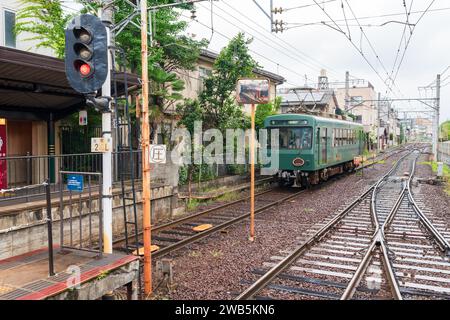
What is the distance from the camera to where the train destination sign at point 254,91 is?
9.12 metres

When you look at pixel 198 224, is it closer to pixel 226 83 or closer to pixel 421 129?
pixel 226 83

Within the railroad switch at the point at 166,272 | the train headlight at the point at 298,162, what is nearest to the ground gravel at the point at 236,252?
the railroad switch at the point at 166,272

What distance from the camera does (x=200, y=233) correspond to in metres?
9.69

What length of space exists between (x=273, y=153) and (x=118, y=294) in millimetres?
12737

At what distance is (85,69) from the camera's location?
5410 mm

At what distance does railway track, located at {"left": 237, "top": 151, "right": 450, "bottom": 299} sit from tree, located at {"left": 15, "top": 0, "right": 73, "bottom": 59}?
9129 mm

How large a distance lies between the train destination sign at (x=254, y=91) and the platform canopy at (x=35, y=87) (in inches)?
92.3

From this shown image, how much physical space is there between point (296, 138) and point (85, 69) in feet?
42.1

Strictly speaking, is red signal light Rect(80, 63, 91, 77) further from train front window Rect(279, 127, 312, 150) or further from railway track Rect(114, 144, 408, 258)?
train front window Rect(279, 127, 312, 150)

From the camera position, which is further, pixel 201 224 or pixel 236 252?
pixel 201 224

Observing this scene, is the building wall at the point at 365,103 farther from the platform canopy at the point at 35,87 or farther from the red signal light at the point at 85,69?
the red signal light at the point at 85,69

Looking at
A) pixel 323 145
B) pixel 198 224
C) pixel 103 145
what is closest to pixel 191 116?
pixel 323 145
